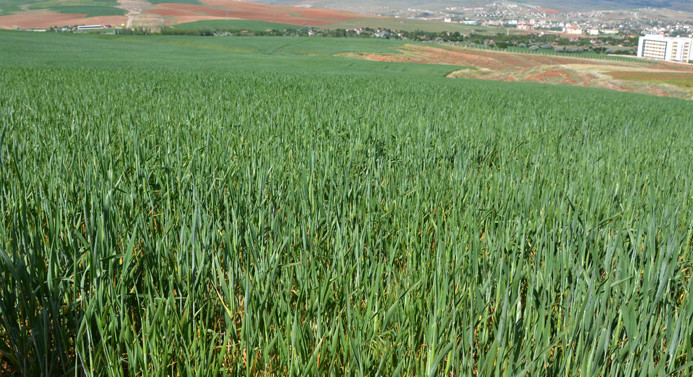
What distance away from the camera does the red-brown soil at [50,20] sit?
6919cm

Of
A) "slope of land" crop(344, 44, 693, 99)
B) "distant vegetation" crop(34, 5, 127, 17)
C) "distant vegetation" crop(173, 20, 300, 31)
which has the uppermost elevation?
"distant vegetation" crop(34, 5, 127, 17)

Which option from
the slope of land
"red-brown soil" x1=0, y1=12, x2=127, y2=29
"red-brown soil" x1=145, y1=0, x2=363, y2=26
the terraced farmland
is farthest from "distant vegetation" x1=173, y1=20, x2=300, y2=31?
the terraced farmland

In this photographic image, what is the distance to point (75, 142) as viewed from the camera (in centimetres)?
362

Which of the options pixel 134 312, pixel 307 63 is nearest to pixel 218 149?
pixel 134 312

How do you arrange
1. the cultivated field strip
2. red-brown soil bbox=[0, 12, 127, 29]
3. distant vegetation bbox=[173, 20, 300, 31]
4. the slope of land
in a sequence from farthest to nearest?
distant vegetation bbox=[173, 20, 300, 31] → red-brown soil bbox=[0, 12, 127, 29] → the slope of land → the cultivated field strip

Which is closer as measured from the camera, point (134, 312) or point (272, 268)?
point (272, 268)

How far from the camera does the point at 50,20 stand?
7350 cm

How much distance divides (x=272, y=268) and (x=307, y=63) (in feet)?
121

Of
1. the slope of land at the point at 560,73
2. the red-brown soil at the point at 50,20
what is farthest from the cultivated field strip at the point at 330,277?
the red-brown soil at the point at 50,20

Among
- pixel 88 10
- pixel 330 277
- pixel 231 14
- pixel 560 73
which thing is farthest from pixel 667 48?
pixel 330 277

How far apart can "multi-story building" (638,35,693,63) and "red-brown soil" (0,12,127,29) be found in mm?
116090

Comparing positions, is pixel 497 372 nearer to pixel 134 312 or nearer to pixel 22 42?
pixel 134 312

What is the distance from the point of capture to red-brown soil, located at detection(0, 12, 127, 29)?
6919cm

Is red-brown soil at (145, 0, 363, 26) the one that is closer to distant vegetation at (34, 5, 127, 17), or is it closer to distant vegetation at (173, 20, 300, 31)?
distant vegetation at (173, 20, 300, 31)
